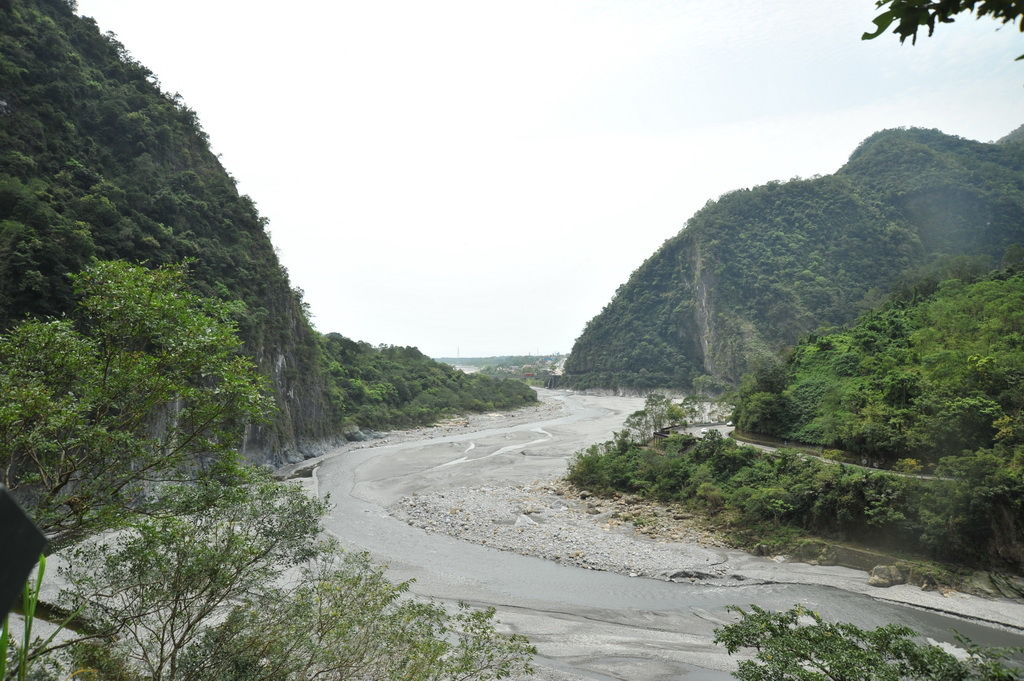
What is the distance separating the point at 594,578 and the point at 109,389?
15678 millimetres

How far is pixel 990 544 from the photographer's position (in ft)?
50.1

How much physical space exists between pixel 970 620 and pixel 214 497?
1847 centimetres

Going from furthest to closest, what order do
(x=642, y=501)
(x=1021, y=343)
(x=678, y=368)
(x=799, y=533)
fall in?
(x=678, y=368)
(x=642, y=501)
(x=1021, y=343)
(x=799, y=533)

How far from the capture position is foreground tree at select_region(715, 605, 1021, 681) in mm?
6438

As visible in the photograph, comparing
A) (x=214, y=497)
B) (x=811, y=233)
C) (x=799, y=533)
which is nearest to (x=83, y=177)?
(x=214, y=497)

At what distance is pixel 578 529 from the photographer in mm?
22406

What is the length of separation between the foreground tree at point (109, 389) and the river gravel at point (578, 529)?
15262 mm

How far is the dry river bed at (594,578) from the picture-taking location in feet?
42.9

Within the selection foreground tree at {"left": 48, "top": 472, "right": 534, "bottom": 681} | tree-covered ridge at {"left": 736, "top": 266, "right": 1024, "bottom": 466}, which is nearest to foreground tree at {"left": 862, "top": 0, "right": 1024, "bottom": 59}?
foreground tree at {"left": 48, "top": 472, "right": 534, "bottom": 681}

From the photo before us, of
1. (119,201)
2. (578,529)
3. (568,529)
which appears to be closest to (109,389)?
(568,529)

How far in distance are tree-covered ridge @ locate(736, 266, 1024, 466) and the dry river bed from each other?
19.6 ft

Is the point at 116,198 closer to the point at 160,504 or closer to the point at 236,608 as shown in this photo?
the point at 160,504

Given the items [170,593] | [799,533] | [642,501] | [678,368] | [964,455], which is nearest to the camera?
[170,593]

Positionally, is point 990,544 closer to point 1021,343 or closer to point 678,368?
point 1021,343
